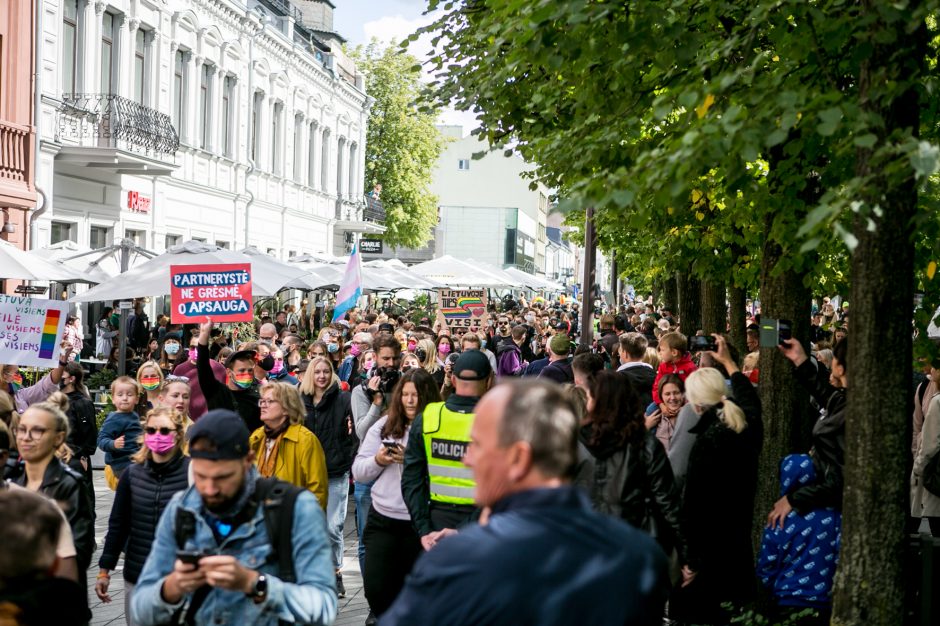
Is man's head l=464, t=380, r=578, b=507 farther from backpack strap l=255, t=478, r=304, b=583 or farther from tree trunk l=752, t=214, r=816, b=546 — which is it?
tree trunk l=752, t=214, r=816, b=546

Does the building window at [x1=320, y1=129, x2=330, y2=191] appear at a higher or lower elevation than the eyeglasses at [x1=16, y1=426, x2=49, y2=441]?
higher

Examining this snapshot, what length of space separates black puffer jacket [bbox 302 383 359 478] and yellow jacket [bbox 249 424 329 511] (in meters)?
1.98

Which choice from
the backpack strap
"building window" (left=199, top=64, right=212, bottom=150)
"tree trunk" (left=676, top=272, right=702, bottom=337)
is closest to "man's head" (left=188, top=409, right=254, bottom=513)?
the backpack strap

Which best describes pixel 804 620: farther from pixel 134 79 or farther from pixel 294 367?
pixel 134 79

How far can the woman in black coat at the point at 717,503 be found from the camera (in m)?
7.27

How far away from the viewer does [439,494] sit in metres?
6.57

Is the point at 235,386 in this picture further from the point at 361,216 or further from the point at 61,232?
the point at 361,216

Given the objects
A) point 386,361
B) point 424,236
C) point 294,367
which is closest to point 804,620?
point 386,361

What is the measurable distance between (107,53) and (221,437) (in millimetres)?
25288

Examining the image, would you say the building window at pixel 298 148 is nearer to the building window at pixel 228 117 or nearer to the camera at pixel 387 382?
the building window at pixel 228 117

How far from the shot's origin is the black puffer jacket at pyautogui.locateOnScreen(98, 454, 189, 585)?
629 centimetres

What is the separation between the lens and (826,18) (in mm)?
6473

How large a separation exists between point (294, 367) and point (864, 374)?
9779 mm

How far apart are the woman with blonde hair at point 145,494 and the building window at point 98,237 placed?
21192 mm
